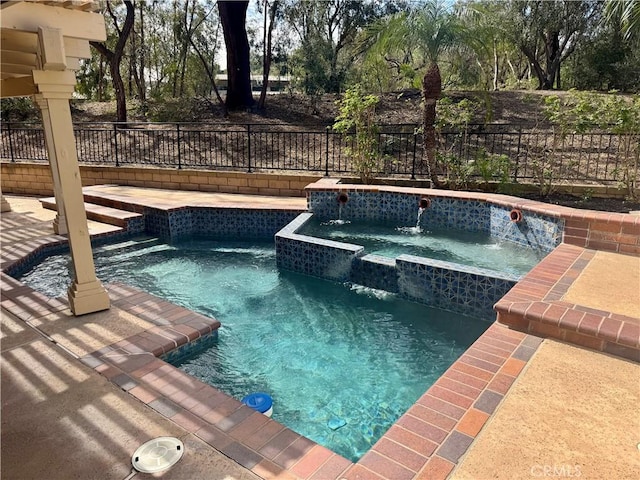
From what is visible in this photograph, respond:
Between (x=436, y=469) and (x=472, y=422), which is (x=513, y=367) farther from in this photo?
(x=436, y=469)

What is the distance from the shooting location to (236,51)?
554 inches

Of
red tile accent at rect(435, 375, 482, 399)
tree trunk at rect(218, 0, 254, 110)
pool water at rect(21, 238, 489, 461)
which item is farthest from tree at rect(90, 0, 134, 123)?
red tile accent at rect(435, 375, 482, 399)

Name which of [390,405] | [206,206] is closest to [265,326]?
[390,405]

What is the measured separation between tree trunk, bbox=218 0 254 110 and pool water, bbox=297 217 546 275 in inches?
348

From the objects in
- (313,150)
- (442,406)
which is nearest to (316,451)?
(442,406)

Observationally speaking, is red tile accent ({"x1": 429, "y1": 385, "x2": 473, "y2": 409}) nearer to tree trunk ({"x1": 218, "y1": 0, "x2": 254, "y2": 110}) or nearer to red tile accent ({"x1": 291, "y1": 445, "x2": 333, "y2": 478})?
red tile accent ({"x1": 291, "y1": 445, "x2": 333, "y2": 478})

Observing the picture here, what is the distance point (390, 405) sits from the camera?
Result: 3215 mm

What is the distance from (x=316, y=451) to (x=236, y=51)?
13899 mm

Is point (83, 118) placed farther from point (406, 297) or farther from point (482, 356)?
point (482, 356)

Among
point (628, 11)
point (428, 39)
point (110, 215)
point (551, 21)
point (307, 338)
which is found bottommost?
point (307, 338)

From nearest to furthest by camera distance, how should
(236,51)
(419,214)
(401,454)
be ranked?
(401,454), (419,214), (236,51)

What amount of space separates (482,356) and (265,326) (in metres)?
2.14

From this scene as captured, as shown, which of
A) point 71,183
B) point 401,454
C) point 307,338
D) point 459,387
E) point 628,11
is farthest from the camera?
point 628,11

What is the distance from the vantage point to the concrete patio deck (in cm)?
202
